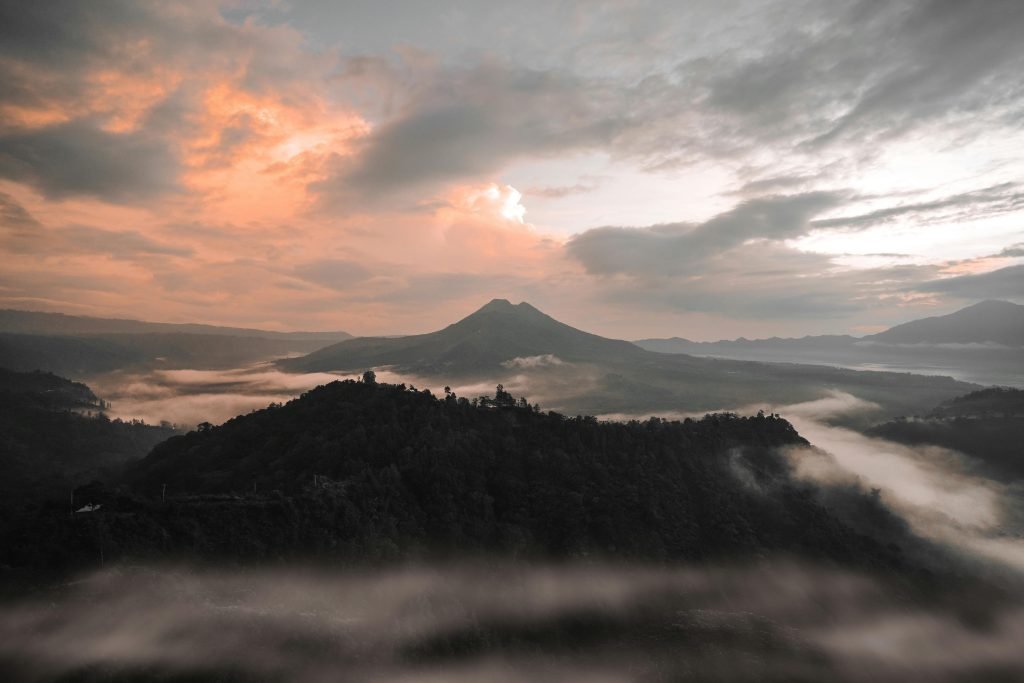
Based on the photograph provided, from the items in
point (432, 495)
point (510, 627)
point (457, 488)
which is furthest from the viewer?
point (457, 488)

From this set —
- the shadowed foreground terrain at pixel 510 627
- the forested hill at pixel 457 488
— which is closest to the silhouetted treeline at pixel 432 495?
the forested hill at pixel 457 488

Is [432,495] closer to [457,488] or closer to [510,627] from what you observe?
[457,488]

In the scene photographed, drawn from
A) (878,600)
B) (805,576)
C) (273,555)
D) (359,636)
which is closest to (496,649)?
(359,636)

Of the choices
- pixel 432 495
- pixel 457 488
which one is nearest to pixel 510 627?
pixel 457 488

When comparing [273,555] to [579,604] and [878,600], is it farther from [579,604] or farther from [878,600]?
[878,600]

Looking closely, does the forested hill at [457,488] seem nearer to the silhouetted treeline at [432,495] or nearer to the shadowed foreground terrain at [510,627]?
the silhouetted treeline at [432,495]

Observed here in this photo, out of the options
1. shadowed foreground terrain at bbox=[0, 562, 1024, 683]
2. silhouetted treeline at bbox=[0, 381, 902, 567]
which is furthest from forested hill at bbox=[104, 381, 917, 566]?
shadowed foreground terrain at bbox=[0, 562, 1024, 683]

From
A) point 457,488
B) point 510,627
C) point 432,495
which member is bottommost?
point 510,627
